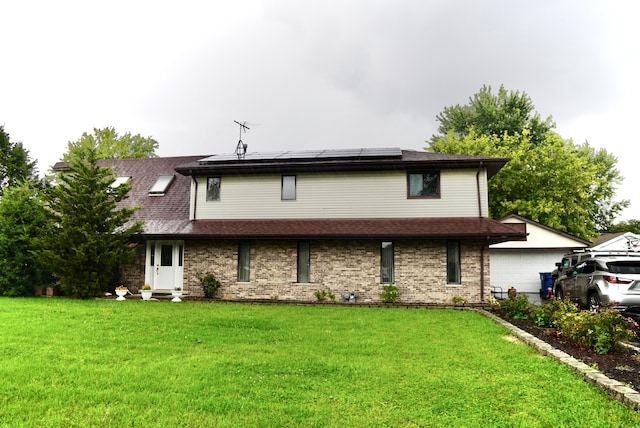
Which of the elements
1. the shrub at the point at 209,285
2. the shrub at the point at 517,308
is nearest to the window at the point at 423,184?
the shrub at the point at 517,308

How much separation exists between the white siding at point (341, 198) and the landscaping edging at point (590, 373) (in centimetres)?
713

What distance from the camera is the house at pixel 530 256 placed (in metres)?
21.1

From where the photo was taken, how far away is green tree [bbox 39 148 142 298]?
14.7m

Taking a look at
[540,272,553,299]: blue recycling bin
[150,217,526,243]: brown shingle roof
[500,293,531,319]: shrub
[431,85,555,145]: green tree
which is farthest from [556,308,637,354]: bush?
[431,85,555,145]: green tree

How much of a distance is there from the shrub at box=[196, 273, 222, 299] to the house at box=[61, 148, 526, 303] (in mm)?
291

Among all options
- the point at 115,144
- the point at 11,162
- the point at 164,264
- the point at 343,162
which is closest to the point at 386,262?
the point at 343,162

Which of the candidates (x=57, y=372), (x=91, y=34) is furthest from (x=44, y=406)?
(x=91, y=34)

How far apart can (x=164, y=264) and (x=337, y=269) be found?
695cm

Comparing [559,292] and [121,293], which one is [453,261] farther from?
[121,293]

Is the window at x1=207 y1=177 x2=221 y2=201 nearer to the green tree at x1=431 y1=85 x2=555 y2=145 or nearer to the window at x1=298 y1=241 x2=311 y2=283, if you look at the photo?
the window at x1=298 y1=241 x2=311 y2=283

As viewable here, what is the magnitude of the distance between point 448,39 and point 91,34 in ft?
44.2

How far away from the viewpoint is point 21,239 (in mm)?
14984

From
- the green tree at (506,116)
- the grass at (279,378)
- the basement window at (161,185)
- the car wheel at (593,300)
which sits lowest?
the grass at (279,378)

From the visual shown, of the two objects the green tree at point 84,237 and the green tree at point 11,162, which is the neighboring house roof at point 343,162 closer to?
the green tree at point 84,237
